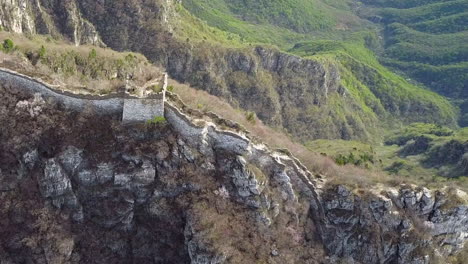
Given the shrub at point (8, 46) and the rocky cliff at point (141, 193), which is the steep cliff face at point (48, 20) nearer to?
the shrub at point (8, 46)

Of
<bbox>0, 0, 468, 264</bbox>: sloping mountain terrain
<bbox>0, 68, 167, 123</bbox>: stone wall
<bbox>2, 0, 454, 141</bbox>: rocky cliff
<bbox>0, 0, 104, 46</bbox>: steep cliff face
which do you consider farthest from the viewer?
<bbox>2, 0, 454, 141</bbox>: rocky cliff

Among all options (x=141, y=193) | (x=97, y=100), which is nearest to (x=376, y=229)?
(x=141, y=193)

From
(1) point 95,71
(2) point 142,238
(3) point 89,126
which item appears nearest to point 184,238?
(2) point 142,238

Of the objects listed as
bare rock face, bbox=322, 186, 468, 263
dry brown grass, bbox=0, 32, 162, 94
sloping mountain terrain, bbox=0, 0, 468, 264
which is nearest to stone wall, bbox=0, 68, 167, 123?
sloping mountain terrain, bbox=0, 0, 468, 264

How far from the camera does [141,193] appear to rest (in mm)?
53562

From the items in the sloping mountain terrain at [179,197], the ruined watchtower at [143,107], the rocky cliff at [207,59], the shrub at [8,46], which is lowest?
the rocky cliff at [207,59]

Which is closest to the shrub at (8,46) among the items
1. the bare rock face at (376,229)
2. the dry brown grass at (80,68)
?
the dry brown grass at (80,68)

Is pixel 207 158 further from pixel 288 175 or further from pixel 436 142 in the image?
pixel 436 142

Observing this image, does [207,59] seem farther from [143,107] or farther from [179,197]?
[179,197]

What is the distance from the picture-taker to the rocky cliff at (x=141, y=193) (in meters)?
50.7

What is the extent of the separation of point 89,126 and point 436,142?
489ft

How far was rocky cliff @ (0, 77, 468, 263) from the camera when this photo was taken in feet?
166

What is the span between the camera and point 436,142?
173625 mm

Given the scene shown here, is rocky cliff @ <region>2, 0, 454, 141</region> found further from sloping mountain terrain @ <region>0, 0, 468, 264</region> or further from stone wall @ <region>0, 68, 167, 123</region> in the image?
sloping mountain terrain @ <region>0, 0, 468, 264</region>
